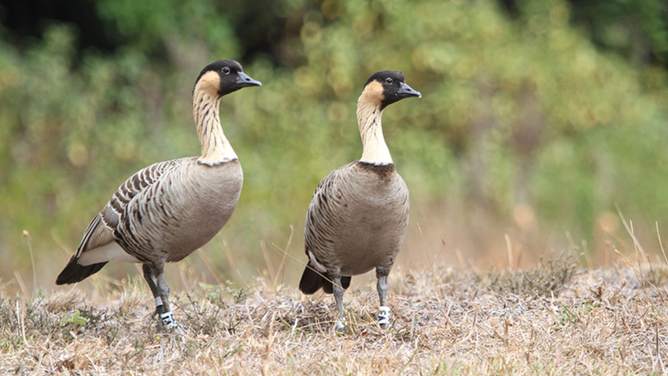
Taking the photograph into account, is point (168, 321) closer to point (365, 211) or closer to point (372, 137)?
point (365, 211)

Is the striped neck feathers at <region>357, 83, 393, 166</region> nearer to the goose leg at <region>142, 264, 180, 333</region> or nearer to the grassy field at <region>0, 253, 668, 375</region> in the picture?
the grassy field at <region>0, 253, 668, 375</region>

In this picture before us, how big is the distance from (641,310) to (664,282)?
3.77ft

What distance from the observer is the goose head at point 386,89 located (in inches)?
194

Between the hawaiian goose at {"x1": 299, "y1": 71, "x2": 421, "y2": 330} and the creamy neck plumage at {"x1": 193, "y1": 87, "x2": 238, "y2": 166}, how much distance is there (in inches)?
26.5

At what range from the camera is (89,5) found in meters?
14.7

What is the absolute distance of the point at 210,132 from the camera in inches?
196

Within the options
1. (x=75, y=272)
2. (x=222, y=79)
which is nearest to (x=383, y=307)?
(x=222, y=79)

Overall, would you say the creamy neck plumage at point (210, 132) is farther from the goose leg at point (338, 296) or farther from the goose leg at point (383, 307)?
the goose leg at point (383, 307)

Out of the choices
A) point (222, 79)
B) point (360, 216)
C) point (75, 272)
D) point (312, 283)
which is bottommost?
point (312, 283)

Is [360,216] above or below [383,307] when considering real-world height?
above

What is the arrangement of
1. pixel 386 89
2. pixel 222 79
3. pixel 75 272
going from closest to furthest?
1. pixel 386 89
2. pixel 222 79
3. pixel 75 272

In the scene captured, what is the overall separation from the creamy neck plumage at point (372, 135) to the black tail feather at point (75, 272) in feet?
7.18

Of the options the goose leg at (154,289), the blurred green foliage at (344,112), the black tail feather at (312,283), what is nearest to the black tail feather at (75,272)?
the goose leg at (154,289)

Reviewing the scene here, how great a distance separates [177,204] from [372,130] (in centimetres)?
132
